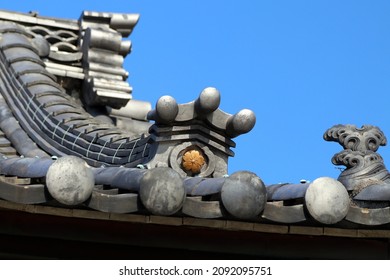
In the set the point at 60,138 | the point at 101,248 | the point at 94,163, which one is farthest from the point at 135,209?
the point at 60,138

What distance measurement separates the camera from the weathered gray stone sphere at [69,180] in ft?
17.0

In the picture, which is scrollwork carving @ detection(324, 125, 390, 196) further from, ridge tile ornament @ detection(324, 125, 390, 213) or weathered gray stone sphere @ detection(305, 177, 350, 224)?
weathered gray stone sphere @ detection(305, 177, 350, 224)

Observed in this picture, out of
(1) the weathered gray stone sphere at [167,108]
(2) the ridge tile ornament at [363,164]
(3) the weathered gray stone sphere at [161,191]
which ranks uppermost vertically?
(1) the weathered gray stone sphere at [167,108]

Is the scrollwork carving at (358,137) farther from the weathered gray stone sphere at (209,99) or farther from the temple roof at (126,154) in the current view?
the weathered gray stone sphere at (209,99)

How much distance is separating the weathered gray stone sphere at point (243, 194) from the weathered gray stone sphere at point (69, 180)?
73 centimetres

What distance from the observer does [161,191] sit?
521 cm

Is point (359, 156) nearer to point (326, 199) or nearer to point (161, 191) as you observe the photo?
point (326, 199)

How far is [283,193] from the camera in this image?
18.1 feet

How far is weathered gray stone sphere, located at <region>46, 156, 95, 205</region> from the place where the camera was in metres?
5.17

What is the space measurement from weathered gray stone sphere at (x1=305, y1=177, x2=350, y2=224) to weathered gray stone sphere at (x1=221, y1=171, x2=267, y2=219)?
253 mm

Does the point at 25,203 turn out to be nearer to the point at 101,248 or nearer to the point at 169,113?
the point at 101,248

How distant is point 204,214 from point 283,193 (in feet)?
1.53

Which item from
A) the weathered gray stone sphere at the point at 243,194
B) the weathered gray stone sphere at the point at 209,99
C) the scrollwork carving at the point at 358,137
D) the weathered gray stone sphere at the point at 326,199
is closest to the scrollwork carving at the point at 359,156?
the scrollwork carving at the point at 358,137

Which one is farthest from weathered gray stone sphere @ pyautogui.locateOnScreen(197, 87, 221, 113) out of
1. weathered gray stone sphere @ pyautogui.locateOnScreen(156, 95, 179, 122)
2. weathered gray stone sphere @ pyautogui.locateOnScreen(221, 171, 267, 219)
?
weathered gray stone sphere @ pyautogui.locateOnScreen(221, 171, 267, 219)
